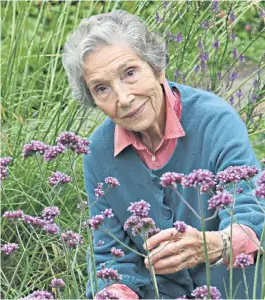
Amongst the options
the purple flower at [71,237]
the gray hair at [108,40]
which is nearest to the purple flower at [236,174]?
the purple flower at [71,237]

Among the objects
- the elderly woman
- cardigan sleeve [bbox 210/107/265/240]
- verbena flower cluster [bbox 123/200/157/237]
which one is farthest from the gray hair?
verbena flower cluster [bbox 123/200/157/237]

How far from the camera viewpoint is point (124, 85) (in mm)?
3084

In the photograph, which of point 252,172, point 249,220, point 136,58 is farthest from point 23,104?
point 252,172

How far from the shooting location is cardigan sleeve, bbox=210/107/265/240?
2850 mm

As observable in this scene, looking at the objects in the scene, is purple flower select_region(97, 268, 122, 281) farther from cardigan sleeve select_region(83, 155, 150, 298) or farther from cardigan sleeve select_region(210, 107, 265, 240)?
cardigan sleeve select_region(83, 155, 150, 298)

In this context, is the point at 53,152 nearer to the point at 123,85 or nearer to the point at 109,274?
the point at 109,274

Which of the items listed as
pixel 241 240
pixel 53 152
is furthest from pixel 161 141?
pixel 53 152

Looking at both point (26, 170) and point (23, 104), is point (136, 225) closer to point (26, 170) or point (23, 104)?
point (26, 170)

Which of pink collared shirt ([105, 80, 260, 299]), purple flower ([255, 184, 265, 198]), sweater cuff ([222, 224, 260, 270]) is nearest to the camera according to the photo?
purple flower ([255, 184, 265, 198])

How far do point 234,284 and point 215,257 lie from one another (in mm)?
390

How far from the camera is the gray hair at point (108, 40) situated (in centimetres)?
309

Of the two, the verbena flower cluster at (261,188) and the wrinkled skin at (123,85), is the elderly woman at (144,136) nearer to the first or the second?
the wrinkled skin at (123,85)

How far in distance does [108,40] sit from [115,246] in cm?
71

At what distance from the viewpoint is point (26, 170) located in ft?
14.1
